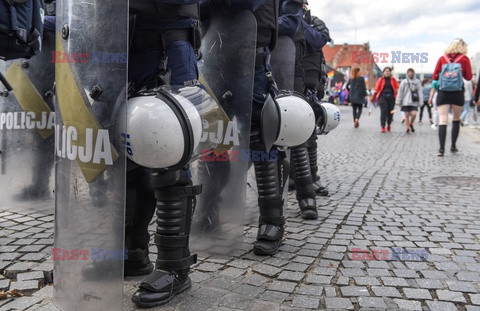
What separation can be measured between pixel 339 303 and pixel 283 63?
1906 mm

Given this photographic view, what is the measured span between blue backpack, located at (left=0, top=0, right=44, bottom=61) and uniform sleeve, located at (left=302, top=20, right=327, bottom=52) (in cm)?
260

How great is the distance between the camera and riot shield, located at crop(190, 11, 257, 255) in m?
3.11

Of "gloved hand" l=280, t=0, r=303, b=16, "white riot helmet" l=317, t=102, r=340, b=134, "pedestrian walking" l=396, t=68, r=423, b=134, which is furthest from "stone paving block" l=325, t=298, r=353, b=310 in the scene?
"pedestrian walking" l=396, t=68, r=423, b=134

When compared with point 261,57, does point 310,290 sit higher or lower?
lower

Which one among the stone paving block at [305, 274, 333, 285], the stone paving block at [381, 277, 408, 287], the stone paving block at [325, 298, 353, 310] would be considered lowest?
the stone paving block at [305, 274, 333, 285]

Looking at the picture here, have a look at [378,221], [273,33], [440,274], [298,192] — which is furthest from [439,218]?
[273,33]

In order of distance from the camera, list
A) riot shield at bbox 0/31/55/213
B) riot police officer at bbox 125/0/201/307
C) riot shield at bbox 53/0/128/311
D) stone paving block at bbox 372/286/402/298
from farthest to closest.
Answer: riot shield at bbox 0/31/55/213, stone paving block at bbox 372/286/402/298, riot police officer at bbox 125/0/201/307, riot shield at bbox 53/0/128/311

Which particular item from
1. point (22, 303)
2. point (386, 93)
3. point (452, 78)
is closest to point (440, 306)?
point (22, 303)

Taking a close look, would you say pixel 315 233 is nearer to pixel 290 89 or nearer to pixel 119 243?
pixel 290 89

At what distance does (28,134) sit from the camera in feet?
14.4

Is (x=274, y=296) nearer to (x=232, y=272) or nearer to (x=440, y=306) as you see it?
(x=232, y=272)

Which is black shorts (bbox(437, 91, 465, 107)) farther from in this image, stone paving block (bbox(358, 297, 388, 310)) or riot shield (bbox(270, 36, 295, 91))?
stone paving block (bbox(358, 297, 388, 310))

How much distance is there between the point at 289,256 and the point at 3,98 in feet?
8.87

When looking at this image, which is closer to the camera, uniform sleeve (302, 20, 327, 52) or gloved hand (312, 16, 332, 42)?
uniform sleeve (302, 20, 327, 52)
